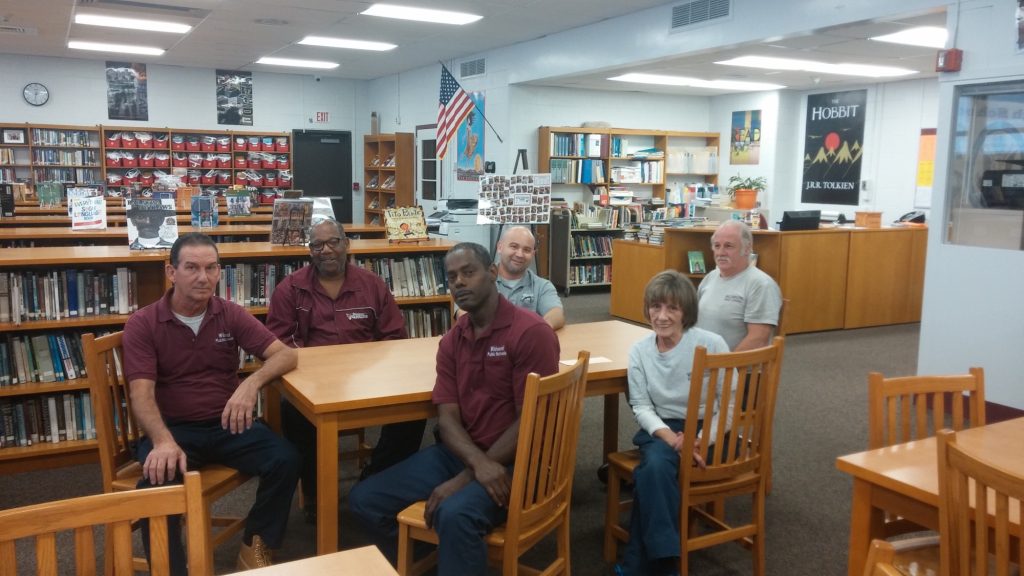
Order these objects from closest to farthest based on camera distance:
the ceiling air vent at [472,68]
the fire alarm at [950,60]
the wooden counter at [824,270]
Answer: the fire alarm at [950,60], the wooden counter at [824,270], the ceiling air vent at [472,68]

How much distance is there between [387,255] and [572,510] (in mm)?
2118

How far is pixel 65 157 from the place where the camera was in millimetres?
11461

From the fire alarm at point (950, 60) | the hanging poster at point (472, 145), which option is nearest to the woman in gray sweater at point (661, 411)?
the fire alarm at point (950, 60)

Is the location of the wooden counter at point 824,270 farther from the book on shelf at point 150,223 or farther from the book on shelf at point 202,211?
the book on shelf at point 150,223

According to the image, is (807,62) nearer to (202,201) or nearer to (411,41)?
(411,41)

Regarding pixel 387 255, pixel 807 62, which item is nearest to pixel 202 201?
pixel 387 255

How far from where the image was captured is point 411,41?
30.8 ft

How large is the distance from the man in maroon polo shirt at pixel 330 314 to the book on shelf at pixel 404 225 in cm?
135

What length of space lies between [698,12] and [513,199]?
2982 mm

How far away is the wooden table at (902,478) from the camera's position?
1.91m

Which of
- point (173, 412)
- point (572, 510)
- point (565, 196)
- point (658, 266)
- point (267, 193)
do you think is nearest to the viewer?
point (173, 412)

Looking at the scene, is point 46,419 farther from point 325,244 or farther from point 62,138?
point 62,138

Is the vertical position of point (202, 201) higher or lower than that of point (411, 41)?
lower

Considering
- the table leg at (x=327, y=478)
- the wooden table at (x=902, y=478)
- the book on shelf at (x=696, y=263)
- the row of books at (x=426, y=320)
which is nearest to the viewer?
the wooden table at (x=902, y=478)
